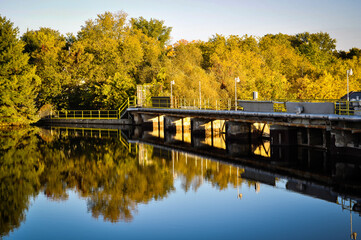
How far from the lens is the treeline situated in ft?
171

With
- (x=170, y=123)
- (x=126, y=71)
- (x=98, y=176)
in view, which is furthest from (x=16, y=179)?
(x=126, y=71)

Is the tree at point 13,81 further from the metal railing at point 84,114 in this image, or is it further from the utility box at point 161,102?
the utility box at point 161,102

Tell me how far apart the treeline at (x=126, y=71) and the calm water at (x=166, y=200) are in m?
27.1

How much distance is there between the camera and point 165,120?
4366 cm

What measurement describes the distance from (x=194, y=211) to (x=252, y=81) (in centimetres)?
3751

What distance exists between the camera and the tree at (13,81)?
167 ft

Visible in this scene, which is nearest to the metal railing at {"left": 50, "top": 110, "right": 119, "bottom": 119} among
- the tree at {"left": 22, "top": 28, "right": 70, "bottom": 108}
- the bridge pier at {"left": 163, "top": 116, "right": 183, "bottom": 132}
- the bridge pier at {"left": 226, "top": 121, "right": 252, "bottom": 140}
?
the tree at {"left": 22, "top": 28, "right": 70, "bottom": 108}

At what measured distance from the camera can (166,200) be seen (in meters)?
17.1

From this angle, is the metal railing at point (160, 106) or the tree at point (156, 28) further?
the tree at point (156, 28)

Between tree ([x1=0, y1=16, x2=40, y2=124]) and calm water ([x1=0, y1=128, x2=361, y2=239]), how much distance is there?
26.4 metres

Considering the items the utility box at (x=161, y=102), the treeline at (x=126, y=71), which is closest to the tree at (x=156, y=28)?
the treeline at (x=126, y=71)

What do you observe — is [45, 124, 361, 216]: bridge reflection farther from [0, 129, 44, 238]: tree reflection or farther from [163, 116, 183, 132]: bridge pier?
[163, 116, 183, 132]: bridge pier

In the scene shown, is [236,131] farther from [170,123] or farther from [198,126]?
[170,123]

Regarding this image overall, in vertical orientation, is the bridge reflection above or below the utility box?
below
